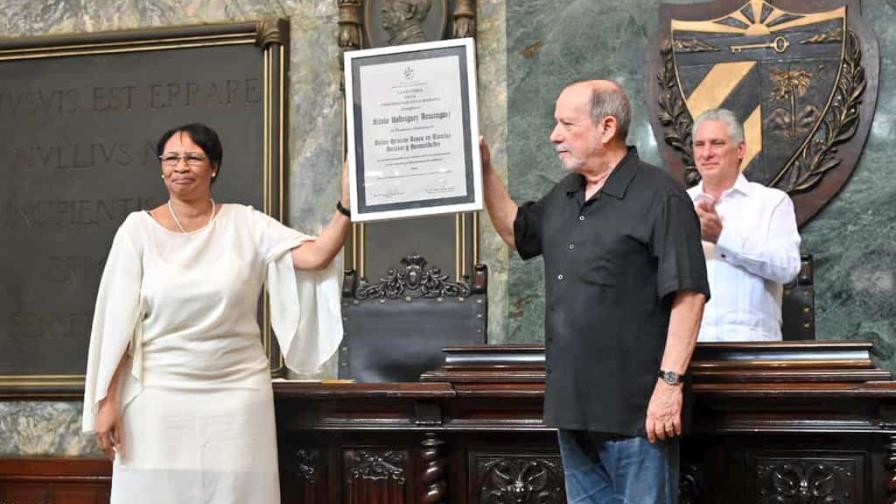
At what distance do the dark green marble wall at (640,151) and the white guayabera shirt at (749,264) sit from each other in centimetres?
93

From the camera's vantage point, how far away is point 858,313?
552 cm

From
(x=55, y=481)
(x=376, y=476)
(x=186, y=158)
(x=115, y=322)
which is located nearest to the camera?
(x=115, y=322)

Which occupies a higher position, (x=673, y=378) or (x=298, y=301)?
(x=298, y=301)

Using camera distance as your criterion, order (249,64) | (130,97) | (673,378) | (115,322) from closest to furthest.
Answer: (673,378) < (115,322) < (249,64) < (130,97)

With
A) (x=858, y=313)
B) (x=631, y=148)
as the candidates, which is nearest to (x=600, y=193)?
(x=631, y=148)

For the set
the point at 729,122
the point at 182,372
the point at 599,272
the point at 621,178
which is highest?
the point at 729,122

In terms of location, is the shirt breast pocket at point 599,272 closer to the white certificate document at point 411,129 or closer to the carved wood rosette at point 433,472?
the white certificate document at point 411,129

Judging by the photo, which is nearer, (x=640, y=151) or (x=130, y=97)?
(x=640, y=151)

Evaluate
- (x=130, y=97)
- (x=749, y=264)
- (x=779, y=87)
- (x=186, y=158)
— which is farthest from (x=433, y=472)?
(x=130, y=97)

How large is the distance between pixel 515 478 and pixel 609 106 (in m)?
1.30

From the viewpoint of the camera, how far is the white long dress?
149 inches

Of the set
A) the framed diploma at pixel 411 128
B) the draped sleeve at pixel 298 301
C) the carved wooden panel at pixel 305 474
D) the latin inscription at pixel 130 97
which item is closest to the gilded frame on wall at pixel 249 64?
the latin inscription at pixel 130 97

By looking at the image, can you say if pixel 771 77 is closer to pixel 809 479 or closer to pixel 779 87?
pixel 779 87

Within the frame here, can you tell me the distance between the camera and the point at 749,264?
4.44 m
